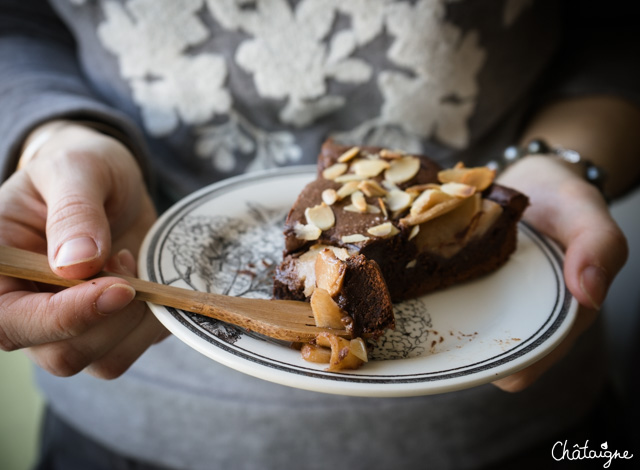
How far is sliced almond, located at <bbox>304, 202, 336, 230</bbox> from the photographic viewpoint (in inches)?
40.6

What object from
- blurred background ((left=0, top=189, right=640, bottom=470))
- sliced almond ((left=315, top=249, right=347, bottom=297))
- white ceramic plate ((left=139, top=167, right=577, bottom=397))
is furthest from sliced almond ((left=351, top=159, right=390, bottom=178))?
blurred background ((left=0, top=189, right=640, bottom=470))

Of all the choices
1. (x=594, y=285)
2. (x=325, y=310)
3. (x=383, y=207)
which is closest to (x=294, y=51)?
(x=383, y=207)

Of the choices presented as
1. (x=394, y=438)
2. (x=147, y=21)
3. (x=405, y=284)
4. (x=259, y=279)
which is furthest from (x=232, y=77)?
(x=394, y=438)

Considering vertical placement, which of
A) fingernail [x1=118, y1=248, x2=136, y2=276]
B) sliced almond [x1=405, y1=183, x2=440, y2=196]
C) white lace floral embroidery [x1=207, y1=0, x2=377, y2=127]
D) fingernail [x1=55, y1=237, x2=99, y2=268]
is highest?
white lace floral embroidery [x1=207, y1=0, x2=377, y2=127]

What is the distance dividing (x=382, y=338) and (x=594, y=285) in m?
0.42

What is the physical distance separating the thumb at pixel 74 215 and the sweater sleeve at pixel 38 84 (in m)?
0.30

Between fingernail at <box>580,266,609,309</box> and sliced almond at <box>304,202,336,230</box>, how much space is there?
1.62ft

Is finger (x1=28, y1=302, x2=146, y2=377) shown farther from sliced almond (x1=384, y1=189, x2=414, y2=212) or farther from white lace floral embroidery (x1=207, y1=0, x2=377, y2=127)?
white lace floral embroidery (x1=207, y1=0, x2=377, y2=127)

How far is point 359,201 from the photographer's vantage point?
108 centimetres

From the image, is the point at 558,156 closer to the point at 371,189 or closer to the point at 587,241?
the point at 587,241

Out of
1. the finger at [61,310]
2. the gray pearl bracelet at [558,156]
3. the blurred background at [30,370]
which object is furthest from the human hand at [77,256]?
the blurred background at [30,370]

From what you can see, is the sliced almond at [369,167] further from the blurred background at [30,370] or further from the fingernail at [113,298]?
the blurred background at [30,370]

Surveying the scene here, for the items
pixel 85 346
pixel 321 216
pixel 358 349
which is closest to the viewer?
pixel 358 349

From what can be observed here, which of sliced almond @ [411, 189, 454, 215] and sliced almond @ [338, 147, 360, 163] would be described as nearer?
sliced almond @ [411, 189, 454, 215]
